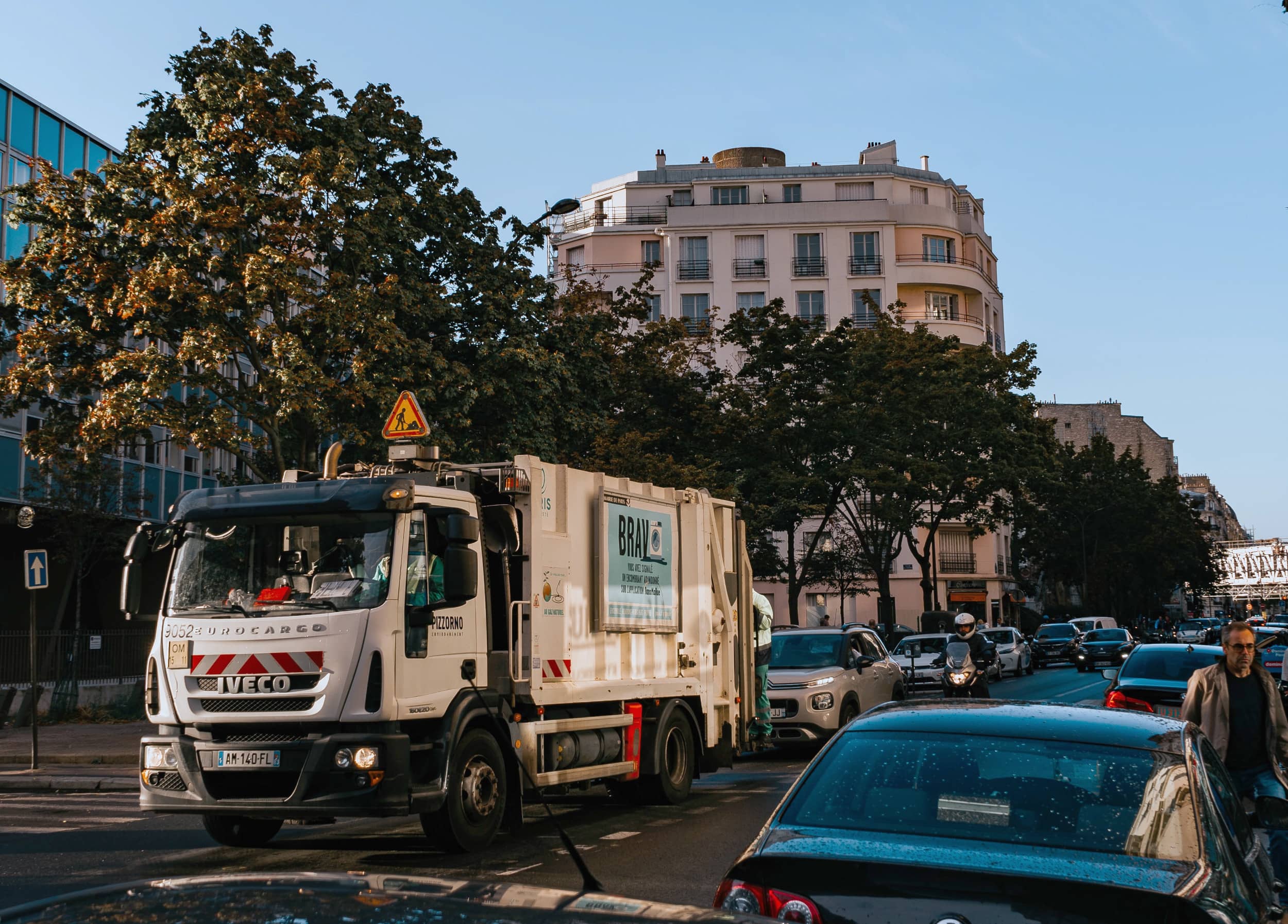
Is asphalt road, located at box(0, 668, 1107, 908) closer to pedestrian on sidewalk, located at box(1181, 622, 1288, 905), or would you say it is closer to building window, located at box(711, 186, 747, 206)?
pedestrian on sidewalk, located at box(1181, 622, 1288, 905)

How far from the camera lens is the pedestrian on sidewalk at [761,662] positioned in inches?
611

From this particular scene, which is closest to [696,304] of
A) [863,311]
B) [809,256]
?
[809,256]

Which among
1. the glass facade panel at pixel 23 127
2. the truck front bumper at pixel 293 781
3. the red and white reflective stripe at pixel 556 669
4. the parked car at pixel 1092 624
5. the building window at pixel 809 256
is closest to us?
the truck front bumper at pixel 293 781

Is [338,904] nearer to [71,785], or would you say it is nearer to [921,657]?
[71,785]

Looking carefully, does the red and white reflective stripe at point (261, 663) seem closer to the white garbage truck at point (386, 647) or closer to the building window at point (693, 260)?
the white garbage truck at point (386, 647)

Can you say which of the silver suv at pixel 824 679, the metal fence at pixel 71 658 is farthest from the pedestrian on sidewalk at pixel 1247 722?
the metal fence at pixel 71 658

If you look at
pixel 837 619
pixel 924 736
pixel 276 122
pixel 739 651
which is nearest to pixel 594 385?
pixel 276 122

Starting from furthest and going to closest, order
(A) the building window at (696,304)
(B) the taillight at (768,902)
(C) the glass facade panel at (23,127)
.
Answer: (A) the building window at (696,304), (C) the glass facade panel at (23,127), (B) the taillight at (768,902)

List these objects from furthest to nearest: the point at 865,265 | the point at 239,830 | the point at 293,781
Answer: the point at 865,265 < the point at 239,830 < the point at 293,781

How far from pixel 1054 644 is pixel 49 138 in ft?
118

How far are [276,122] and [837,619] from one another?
55060 mm

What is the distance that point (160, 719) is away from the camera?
33.5 feet

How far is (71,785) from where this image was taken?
53.9ft

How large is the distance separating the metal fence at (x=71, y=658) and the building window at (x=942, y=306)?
5621 cm
